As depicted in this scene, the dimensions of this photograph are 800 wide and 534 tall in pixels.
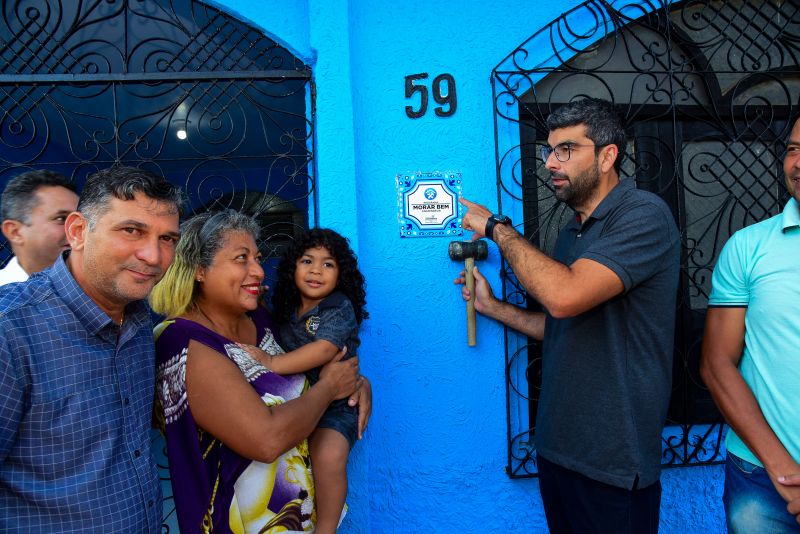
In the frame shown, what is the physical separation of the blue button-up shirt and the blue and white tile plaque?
5.09ft

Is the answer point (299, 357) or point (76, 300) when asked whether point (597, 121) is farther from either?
point (76, 300)

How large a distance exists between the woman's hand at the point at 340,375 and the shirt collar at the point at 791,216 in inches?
67.5

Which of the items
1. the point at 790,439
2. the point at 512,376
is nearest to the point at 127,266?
the point at 512,376

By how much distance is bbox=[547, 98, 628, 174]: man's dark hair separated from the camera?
6.89 feet

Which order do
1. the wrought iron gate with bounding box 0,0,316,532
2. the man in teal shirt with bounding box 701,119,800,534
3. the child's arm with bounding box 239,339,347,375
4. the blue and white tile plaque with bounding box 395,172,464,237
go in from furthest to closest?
1. the blue and white tile plaque with bounding box 395,172,464,237
2. the wrought iron gate with bounding box 0,0,316,532
3. the child's arm with bounding box 239,339,347,375
4. the man in teal shirt with bounding box 701,119,800,534

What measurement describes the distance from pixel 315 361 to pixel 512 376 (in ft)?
3.96

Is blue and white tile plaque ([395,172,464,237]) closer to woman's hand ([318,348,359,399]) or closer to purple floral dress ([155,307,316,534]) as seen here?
woman's hand ([318,348,359,399])

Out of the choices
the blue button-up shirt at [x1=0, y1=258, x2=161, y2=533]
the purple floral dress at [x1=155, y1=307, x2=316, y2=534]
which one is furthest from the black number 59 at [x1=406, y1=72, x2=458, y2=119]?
the blue button-up shirt at [x1=0, y1=258, x2=161, y2=533]

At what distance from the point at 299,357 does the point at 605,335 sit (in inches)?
46.5

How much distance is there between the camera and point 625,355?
1923 mm

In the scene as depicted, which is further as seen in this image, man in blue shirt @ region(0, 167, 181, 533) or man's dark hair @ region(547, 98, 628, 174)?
man's dark hair @ region(547, 98, 628, 174)

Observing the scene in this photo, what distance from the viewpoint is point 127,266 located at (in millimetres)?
1480

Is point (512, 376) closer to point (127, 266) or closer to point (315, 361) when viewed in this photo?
point (315, 361)

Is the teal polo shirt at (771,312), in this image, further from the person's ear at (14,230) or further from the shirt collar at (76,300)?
the person's ear at (14,230)
